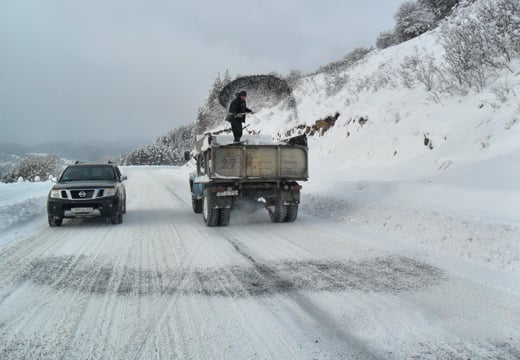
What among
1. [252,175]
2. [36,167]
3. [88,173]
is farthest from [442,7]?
[36,167]

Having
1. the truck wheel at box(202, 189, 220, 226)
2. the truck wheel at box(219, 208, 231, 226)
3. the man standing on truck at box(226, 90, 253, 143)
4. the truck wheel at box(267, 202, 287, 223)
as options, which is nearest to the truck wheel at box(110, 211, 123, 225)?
the truck wheel at box(202, 189, 220, 226)

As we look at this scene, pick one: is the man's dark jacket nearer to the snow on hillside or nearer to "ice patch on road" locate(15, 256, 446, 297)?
Result: the snow on hillside

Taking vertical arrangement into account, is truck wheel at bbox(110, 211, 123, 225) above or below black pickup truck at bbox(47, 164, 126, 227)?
below

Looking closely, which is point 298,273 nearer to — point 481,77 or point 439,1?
point 481,77

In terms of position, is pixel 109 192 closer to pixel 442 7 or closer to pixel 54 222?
pixel 54 222

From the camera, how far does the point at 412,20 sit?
36.6 meters

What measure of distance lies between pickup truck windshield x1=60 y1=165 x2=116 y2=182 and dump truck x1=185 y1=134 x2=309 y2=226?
10.3ft

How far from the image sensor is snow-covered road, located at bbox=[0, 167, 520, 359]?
136 inches

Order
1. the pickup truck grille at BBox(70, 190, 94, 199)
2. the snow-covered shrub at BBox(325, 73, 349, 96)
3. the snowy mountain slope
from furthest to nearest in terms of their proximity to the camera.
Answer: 1. the snow-covered shrub at BBox(325, 73, 349, 96)
2. the snowy mountain slope
3. the pickup truck grille at BBox(70, 190, 94, 199)

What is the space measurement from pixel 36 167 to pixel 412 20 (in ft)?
229

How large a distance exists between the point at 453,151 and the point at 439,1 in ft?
94.5

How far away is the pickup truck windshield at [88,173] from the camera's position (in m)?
11.0

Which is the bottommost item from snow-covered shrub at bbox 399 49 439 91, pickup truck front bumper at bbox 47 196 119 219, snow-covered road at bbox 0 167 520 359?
snow-covered road at bbox 0 167 520 359

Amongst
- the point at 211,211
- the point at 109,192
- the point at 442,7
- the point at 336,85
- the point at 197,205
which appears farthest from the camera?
the point at 442,7
